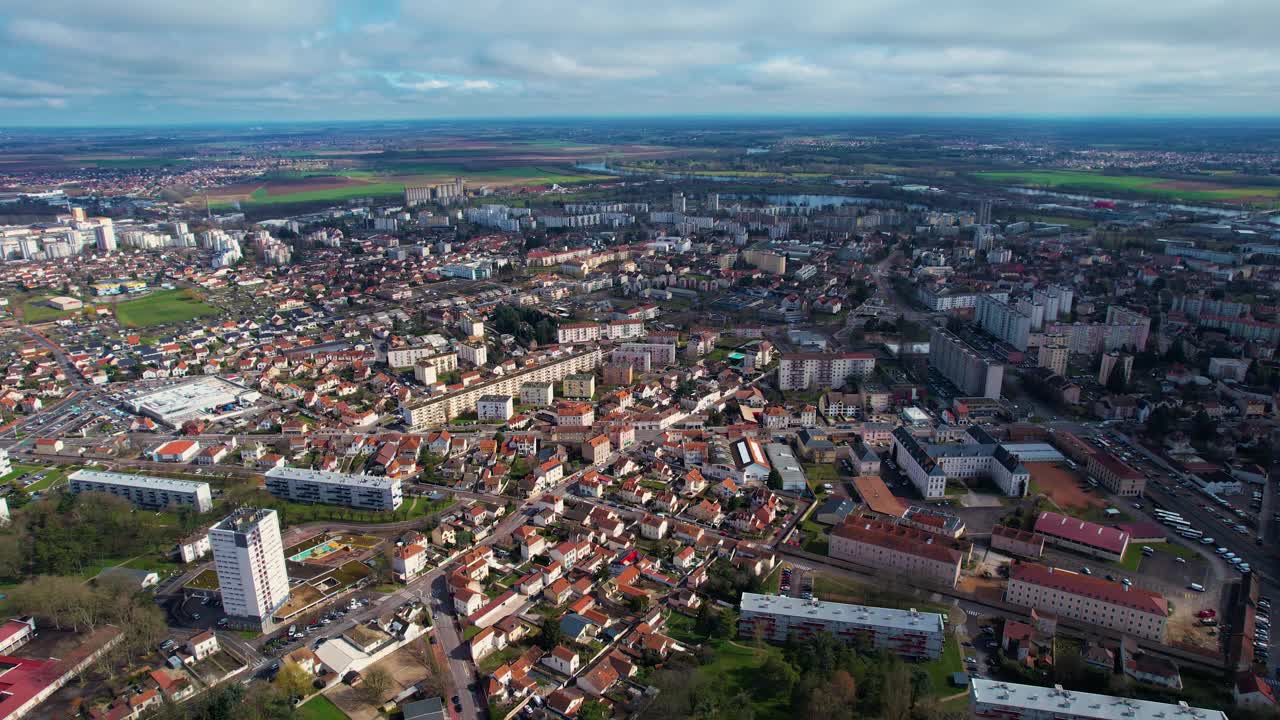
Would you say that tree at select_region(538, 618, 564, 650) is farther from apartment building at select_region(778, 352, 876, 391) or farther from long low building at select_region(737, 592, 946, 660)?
apartment building at select_region(778, 352, 876, 391)

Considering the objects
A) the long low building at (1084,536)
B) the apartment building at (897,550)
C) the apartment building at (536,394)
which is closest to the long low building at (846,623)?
the apartment building at (897,550)

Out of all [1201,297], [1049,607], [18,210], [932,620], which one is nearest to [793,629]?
[932,620]

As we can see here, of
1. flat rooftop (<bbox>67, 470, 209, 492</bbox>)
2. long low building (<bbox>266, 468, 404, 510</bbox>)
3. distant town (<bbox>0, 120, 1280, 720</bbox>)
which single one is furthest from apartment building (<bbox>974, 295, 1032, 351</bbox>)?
flat rooftop (<bbox>67, 470, 209, 492</bbox>)

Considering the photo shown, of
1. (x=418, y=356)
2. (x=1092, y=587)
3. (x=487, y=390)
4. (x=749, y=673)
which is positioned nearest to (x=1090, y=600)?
(x=1092, y=587)

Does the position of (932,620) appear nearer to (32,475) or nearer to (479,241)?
(32,475)

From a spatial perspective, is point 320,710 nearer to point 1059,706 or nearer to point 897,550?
point 897,550

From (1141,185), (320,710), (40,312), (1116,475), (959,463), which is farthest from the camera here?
(1141,185)

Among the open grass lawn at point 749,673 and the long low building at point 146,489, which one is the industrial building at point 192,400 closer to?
the long low building at point 146,489
